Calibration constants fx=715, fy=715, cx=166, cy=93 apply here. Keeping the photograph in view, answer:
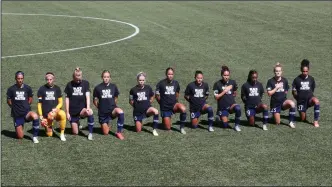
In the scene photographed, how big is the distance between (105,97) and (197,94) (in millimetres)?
2847

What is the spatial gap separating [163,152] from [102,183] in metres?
2.83

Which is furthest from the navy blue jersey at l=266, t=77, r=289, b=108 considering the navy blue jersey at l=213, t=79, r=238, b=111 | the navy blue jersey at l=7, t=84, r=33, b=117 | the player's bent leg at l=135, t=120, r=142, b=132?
the navy blue jersey at l=7, t=84, r=33, b=117

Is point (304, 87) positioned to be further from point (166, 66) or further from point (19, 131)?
point (166, 66)

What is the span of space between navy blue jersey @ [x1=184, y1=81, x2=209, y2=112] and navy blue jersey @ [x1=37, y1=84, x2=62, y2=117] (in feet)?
13.2

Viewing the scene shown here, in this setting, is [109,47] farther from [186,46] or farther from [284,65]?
[284,65]

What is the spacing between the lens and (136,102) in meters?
21.5

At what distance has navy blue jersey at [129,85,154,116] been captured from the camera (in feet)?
70.2

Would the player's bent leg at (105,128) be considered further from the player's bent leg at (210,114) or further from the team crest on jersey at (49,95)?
the player's bent leg at (210,114)

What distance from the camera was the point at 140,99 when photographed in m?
21.4

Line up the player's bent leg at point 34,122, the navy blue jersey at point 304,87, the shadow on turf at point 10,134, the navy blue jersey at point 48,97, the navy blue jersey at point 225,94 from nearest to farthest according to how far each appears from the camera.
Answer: the player's bent leg at point 34,122 → the navy blue jersey at point 48,97 → the shadow on turf at point 10,134 → the navy blue jersey at point 225,94 → the navy blue jersey at point 304,87

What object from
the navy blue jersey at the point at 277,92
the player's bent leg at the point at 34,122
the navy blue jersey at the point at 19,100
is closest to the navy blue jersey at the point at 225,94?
the navy blue jersey at the point at 277,92

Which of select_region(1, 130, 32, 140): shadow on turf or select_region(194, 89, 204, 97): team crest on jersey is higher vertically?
select_region(194, 89, 204, 97): team crest on jersey

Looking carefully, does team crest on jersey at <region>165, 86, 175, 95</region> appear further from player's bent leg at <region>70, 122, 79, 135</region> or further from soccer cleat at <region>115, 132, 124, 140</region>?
player's bent leg at <region>70, 122, 79, 135</region>

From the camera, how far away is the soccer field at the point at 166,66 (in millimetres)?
17984
